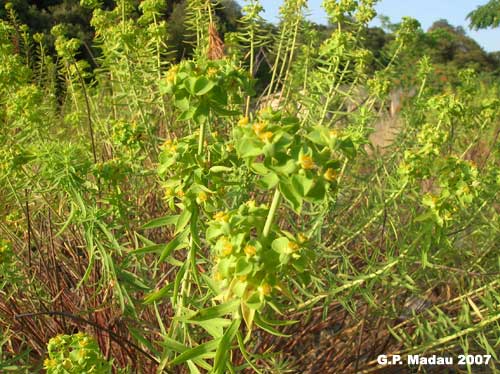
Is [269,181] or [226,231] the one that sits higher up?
[269,181]

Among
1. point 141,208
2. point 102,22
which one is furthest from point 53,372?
point 102,22

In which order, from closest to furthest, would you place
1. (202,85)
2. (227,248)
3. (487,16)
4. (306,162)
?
(306,162)
(227,248)
(202,85)
(487,16)

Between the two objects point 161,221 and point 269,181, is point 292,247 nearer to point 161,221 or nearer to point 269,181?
point 269,181

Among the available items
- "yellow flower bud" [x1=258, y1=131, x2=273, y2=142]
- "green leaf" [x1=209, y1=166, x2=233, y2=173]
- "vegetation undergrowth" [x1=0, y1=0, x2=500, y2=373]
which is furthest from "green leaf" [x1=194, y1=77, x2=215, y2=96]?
"yellow flower bud" [x1=258, y1=131, x2=273, y2=142]

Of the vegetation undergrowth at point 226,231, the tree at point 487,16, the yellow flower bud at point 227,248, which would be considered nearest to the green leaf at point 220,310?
the vegetation undergrowth at point 226,231

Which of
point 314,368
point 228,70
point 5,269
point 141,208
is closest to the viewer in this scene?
point 228,70

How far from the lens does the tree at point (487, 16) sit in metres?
10.3

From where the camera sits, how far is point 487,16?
1041cm

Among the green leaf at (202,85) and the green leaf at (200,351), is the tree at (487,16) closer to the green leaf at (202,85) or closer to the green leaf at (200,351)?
the green leaf at (202,85)

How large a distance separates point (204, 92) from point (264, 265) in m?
0.48

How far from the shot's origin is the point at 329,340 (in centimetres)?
245

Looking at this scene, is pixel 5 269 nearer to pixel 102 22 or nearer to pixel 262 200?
pixel 262 200

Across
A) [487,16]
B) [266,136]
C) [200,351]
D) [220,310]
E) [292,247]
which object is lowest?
[200,351]

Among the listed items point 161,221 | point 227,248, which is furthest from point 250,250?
point 161,221
